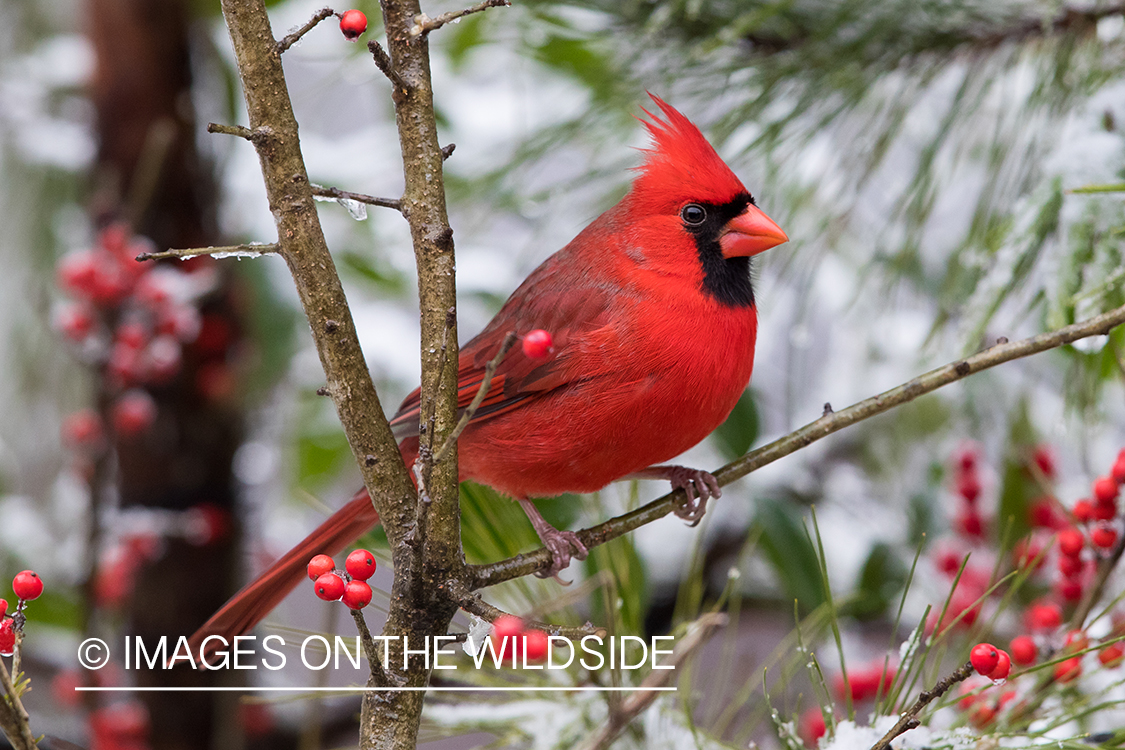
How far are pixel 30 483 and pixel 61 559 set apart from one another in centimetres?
66

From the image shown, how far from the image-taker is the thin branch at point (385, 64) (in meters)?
0.62

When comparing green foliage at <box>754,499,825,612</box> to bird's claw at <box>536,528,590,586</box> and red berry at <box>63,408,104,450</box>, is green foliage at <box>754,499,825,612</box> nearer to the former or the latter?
bird's claw at <box>536,528,590,586</box>

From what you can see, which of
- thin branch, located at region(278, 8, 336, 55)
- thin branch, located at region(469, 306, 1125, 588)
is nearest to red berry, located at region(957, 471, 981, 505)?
thin branch, located at region(469, 306, 1125, 588)

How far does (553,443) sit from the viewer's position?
42.6 inches

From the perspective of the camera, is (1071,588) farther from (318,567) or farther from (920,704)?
(318,567)

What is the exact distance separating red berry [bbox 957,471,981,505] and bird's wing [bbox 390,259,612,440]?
2.28 ft

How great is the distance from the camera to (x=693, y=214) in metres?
1.22

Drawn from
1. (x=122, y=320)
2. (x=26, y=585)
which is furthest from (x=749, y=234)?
(x=122, y=320)

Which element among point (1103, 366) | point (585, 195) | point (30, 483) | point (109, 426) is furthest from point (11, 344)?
point (1103, 366)

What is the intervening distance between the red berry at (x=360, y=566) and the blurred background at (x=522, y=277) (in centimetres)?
33

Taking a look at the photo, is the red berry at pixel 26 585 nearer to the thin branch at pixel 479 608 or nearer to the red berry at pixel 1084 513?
the thin branch at pixel 479 608

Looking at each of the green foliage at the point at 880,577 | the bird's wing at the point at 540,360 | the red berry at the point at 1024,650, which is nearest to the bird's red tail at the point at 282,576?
the bird's wing at the point at 540,360

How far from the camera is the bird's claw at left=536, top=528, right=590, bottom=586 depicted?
0.96 metres

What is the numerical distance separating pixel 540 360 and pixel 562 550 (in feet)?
0.68
